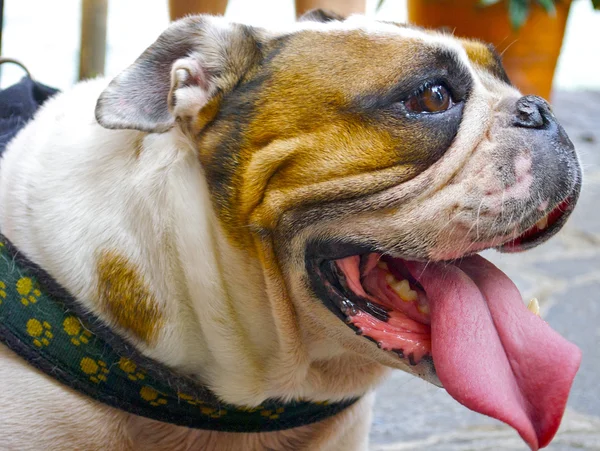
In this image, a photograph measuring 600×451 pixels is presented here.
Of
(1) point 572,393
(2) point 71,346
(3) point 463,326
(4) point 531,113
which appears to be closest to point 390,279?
(3) point 463,326

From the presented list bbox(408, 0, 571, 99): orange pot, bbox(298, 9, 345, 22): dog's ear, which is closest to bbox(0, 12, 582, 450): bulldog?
bbox(298, 9, 345, 22): dog's ear

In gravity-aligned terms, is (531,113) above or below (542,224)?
above

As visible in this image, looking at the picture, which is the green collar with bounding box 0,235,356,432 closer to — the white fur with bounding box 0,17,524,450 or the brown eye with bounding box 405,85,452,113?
the white fur with bounding box 0,17,524,450

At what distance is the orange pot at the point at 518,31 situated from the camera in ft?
16.8

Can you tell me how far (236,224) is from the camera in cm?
181

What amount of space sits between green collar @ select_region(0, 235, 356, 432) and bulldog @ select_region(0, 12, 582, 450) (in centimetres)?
1

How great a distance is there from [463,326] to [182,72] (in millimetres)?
780

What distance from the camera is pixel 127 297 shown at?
1.82 m

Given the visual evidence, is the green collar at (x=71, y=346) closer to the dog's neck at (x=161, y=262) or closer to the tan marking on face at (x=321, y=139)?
the dog's neck at (x=161, y=262)

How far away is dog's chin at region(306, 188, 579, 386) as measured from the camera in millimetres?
1783

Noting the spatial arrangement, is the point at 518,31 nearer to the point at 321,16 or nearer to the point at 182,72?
the point at 321,16

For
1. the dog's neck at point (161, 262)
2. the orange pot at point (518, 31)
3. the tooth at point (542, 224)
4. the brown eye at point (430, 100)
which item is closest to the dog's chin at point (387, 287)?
the tooth at point (542, 224)

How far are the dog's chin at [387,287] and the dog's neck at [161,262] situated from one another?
0.12 meters

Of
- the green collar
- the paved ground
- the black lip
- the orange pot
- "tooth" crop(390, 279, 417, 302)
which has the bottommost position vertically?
the paved ground
